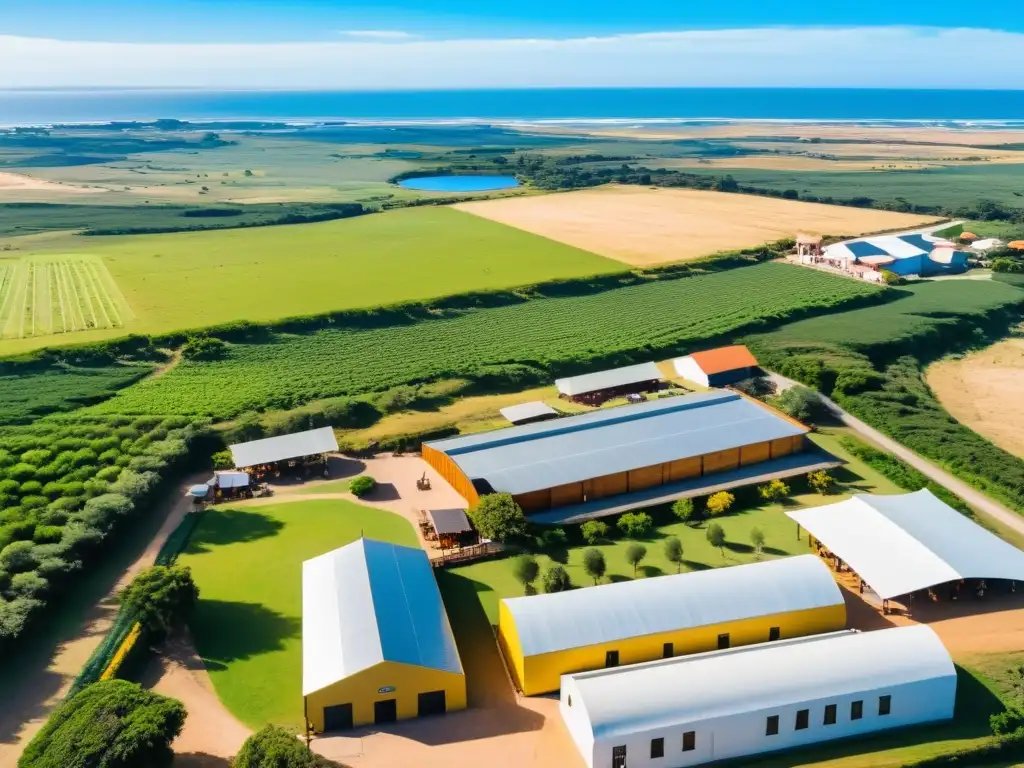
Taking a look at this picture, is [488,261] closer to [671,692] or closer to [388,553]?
[388,553]

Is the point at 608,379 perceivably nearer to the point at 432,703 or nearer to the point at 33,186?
the point at 432,703

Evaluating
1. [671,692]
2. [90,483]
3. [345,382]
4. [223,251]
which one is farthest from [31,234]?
[671,692]

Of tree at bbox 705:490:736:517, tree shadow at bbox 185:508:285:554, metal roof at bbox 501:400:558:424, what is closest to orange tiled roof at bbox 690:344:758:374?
metal roof at bbox 501:400:558:424

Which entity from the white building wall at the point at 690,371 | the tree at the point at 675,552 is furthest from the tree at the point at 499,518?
the white building wall at the point at 690,371

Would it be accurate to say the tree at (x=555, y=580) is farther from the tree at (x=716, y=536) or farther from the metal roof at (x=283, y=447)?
the metal roof at (x=283, y=447)

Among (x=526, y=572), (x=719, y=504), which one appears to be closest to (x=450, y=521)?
(x=526, y=572)
